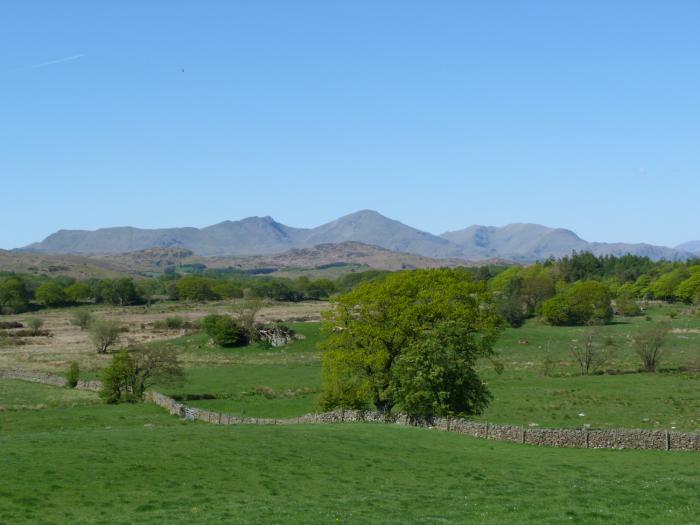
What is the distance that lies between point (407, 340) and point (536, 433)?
13761 mm

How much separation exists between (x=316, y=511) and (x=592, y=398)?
142 ft

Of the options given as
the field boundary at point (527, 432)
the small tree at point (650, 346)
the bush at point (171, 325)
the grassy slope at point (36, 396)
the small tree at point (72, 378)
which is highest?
the small tree at point (650, 346)

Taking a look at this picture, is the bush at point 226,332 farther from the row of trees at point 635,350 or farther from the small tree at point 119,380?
the row of trees at point 635,350

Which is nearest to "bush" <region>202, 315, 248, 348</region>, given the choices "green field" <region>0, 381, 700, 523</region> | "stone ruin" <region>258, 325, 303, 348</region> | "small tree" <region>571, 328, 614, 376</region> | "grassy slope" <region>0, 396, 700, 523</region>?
"stone ruin" <region>258, 325, 303, 348</region>

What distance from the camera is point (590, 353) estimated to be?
3145 inches

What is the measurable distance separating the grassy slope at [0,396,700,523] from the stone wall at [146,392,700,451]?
122cm

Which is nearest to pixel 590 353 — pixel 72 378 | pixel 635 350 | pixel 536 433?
pixel 635 350

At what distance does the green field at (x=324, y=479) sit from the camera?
22281 millimetres

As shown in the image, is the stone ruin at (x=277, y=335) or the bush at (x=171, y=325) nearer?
the stone ruin at (x=277, y=335)

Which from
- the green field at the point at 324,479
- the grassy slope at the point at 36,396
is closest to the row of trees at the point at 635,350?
the green field at the point at 324,479

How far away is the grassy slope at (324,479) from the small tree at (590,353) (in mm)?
43962

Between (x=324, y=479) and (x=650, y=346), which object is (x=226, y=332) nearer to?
(x=650, y=346)

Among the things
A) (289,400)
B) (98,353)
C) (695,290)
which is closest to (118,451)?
(289,400)

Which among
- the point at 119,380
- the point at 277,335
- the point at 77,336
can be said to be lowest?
the point at 77,336
